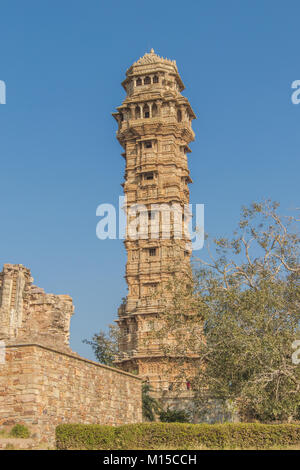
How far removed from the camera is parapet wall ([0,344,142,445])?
16.4 metres

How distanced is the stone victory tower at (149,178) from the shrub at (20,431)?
99.3 feet

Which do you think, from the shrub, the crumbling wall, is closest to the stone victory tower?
the crumbling wall

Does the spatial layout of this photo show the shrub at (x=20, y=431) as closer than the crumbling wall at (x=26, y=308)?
Yes

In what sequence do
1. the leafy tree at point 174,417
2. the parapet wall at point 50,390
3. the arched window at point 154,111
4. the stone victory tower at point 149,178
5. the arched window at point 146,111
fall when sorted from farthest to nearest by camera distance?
the arched window at point 146,111
the arched window at point 154,111
the stone victory tower at point 149,178
the leafy tree at point 174,417
the parapet wall at point 50,390

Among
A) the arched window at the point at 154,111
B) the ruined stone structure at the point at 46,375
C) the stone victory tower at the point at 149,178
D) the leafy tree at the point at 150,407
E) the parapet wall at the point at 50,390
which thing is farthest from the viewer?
the arched window at the point at 154,111

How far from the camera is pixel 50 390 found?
17.4 metres

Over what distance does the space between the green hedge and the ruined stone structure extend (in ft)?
3.15

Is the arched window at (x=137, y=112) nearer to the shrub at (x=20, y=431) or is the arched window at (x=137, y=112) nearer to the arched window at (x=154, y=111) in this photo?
the arched window at (x=154, y=111)

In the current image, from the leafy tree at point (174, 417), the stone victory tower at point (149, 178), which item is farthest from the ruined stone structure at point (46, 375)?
the stone victory tower at point (149, 178)

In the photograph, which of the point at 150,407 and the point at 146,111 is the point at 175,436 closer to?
the point at 150,407

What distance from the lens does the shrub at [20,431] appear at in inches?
624

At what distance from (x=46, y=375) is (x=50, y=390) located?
52cm

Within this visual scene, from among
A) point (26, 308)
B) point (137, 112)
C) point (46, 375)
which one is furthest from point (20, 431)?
point (137, 112)

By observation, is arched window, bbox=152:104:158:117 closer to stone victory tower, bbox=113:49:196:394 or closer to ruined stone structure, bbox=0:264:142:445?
stone victory tower, bbox=113:49:196:394
